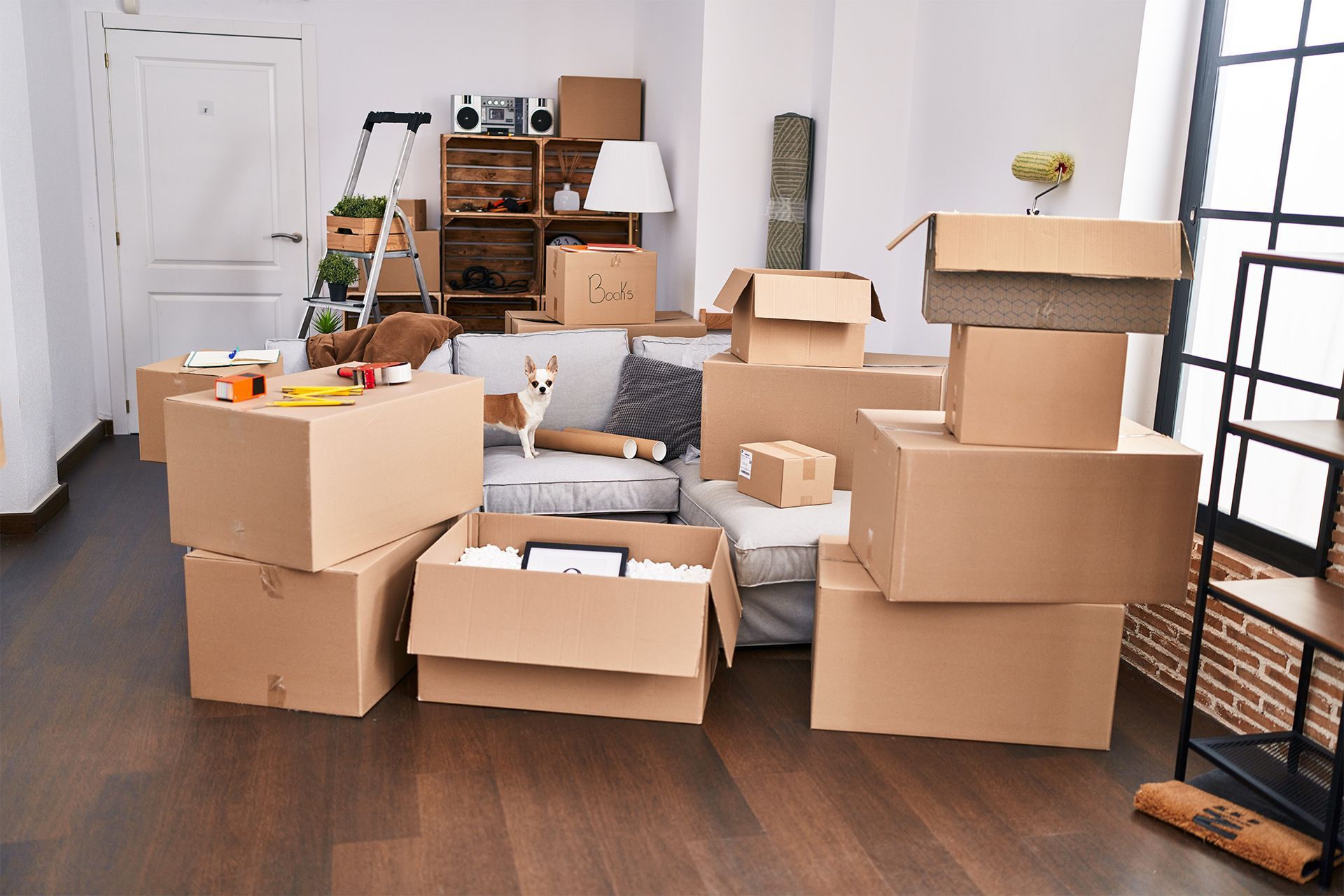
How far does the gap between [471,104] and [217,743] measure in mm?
3983

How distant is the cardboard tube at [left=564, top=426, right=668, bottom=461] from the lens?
3.54 metres

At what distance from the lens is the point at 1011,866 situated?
2031mm

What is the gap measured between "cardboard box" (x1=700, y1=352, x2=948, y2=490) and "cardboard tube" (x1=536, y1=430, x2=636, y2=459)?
1.14 ft

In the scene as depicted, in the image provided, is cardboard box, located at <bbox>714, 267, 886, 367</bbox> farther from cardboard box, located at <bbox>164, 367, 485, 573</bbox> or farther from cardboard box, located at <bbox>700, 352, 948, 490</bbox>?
cardboard box, located at <bbox>164, 367, 485, 573</bbox>

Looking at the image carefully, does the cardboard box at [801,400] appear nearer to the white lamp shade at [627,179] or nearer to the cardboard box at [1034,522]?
the cardboard box at [1034,522]

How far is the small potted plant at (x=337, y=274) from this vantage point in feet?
15.9

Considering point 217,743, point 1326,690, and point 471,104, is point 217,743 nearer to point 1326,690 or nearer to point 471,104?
point 1326,690

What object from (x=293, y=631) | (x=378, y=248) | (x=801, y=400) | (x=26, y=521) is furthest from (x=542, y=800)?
(x=378, y=248)

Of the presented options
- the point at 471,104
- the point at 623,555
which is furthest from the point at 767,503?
the point at 471,104

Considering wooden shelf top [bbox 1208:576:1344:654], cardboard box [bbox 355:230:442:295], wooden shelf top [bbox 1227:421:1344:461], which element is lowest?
wooden shelf top [bbox 1208:576:1344:654]

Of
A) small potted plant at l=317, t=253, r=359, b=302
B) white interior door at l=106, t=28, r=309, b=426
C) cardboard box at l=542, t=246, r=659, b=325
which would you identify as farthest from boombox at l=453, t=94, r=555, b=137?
cardboard box at l=542, t=246, r=659, b=325

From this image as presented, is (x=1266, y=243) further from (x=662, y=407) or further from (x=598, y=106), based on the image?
(x=598, y=106)

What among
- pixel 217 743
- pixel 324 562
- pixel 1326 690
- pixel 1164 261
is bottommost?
pixel 217 743

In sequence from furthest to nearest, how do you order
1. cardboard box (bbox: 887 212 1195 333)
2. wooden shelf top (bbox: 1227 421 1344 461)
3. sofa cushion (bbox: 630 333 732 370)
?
sofa cushion (bbox: 630 333 732 370), cardboard box (bbox: 887 212 1195 333), wooden shelf top (bbox: 1227 421 1344 461)
